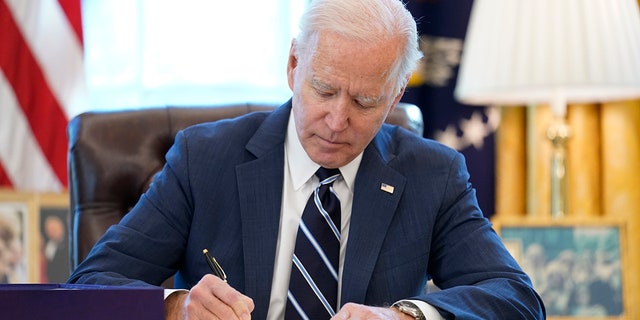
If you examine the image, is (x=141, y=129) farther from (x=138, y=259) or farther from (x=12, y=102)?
(x=12, y=102)

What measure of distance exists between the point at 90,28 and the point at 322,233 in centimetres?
165

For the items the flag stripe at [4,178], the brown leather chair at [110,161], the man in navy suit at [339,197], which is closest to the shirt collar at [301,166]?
the man in navy suit at [339,197]

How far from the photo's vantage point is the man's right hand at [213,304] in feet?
5.55

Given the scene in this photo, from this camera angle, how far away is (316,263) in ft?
6.93

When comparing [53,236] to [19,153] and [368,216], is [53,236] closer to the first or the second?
[19,153]

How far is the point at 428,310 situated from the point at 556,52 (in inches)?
68.0

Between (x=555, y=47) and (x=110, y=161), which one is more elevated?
(x=555, y=47)

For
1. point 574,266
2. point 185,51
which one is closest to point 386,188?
point 574,266

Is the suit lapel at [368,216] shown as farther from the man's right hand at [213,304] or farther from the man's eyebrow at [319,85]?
the man's right hand at [213,304]

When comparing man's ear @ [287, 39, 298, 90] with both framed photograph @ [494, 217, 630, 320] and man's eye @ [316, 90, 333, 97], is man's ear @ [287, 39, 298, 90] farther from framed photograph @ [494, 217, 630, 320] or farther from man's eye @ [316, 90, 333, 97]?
framed photograph @ [494, 217, 630, 320]

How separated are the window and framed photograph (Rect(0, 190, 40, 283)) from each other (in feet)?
1.41

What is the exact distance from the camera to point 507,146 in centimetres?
389

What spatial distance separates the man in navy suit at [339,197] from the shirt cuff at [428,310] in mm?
49

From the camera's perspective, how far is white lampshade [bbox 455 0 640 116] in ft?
11.0
